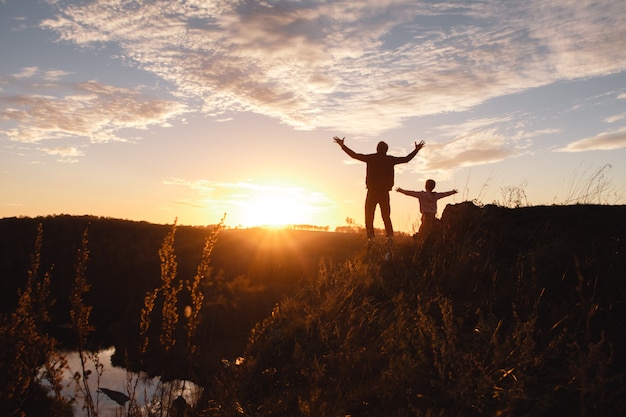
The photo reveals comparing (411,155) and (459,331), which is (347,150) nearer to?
(411,155)

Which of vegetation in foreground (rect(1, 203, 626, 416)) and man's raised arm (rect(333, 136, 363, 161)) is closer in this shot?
vegetation in foreground (rect(1, 203, 626, 416))

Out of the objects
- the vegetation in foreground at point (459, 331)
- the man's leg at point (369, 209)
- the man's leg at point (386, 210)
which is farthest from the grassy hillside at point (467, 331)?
→ the man's leg at point (386, 210)

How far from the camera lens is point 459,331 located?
182 inches

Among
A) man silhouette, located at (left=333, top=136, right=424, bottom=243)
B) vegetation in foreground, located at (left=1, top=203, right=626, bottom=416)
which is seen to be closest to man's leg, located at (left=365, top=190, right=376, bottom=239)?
man silhouette, located at (left=333, top=136, right=424, bottom=243)

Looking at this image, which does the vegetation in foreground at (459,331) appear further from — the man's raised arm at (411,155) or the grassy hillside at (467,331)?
the man's raised arm at (411,155)

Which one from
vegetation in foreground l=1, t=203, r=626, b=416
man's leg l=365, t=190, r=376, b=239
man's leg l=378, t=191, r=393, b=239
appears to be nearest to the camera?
vegetation in foreground l=1, t=203, r=626, b=416

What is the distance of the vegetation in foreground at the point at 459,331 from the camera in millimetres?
3357

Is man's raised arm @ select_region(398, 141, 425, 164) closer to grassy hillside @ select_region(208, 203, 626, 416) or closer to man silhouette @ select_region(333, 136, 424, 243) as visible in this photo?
man silhouette @ select_region(333, 136, 424, 243)

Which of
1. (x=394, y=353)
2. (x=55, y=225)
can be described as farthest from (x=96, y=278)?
(x=394, y=353)

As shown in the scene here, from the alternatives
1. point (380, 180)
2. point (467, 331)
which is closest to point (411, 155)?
point (380, 180)

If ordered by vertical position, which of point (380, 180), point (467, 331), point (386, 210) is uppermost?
point (380, 180)

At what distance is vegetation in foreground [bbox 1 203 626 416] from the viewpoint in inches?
132

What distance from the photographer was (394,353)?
14.4ft

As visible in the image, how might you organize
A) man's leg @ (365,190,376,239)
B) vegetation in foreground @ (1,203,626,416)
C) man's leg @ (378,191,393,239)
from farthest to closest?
1. man's leg @ (378,191,393,239)
2. man's leg @ (365,190,376,239)
3. vegetation in foreground @ (1,203,626,416)
